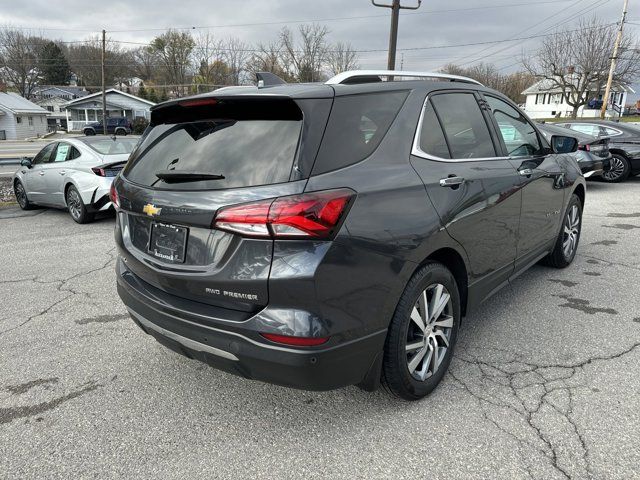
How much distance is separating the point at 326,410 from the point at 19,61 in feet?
293

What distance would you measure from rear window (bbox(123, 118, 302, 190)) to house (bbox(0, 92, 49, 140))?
62.5 m

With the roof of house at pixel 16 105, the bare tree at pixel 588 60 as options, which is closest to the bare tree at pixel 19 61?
the roof of house at pixel 16 105

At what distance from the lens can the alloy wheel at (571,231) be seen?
504cm

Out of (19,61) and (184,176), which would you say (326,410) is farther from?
(19,61)

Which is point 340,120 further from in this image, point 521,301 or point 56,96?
point 56,96

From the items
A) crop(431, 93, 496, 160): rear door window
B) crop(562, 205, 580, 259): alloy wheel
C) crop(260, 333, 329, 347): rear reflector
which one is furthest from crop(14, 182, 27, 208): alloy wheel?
crop(562, 205, 580, 259): alloy wheel

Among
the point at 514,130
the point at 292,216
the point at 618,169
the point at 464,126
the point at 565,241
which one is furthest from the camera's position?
the point at 618,169

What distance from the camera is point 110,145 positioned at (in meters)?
8.41

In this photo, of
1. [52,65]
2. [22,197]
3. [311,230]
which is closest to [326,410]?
[311,230]

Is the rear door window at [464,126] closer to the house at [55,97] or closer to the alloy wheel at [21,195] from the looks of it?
the alloy wheel at [21,195]

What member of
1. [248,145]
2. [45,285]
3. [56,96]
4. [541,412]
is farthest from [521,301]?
[56,96]

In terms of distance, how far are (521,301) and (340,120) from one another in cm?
286

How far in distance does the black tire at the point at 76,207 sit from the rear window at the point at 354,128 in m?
6.77

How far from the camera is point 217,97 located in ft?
8.36
